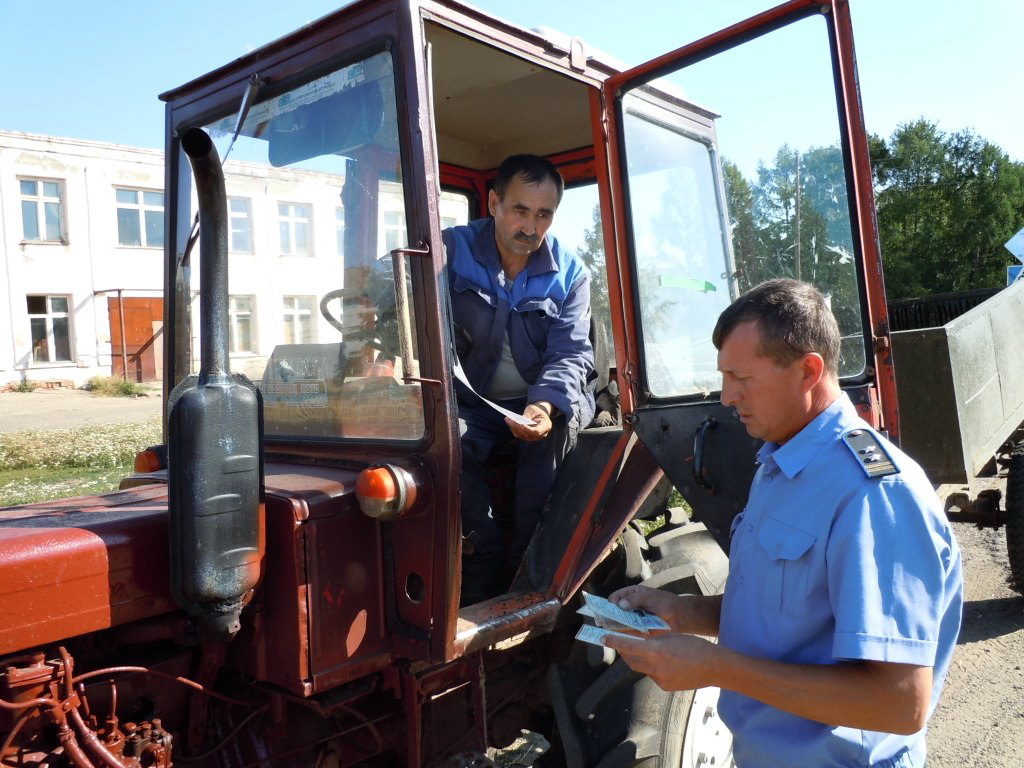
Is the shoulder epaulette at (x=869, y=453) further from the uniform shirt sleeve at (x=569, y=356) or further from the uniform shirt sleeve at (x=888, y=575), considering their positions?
the uniform shirt sleeve at (x=569, y=356)

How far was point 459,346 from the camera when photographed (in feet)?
9.59

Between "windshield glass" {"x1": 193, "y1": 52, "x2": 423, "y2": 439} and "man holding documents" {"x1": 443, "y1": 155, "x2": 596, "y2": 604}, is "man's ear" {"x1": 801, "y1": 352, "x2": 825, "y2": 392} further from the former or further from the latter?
"man holding documents" {"x1": 443, "y1": 155, "x2": 596, "y2": 604}

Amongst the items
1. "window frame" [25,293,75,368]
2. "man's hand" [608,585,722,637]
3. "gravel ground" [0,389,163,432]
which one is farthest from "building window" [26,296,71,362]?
"man's hand" [608,585,722,637]

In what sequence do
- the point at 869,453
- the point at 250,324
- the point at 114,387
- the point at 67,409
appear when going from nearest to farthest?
the point at 869,453
the point at 250,324
the point at 67,409
the point at 114,387

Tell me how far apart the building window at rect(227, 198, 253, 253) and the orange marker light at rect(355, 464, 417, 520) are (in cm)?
84

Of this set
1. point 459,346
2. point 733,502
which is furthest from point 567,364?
point 733,502

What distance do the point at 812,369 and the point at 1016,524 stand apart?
4169mm

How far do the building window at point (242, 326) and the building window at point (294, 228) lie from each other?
0.19m

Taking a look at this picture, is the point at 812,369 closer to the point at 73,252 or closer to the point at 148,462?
the point at 148,462

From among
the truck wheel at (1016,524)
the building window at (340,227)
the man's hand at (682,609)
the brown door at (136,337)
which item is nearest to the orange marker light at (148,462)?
the building window at (340,227)

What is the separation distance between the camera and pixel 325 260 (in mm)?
2449

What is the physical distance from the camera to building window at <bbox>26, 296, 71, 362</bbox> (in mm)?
22594

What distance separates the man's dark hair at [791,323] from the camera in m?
1.52

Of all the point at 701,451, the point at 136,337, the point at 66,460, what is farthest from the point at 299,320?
the point at 136,337
